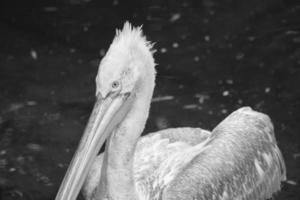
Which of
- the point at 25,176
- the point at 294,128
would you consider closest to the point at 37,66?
the point at 25,176

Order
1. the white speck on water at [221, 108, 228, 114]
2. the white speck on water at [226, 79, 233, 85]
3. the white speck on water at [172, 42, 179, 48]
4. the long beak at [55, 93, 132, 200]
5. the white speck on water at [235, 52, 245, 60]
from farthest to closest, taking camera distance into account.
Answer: the white speck on water at [172, 42, 179, 48] < the white speck on water at [235, 52, 245, 60] < the white speck on water at [226, 79, 233, 85] < the white speck on water at [221, 108, 228, 114] < the long beak at [55, 93, 132, 200]

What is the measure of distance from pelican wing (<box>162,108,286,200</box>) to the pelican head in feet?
2.23

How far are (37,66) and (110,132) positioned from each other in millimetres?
3314

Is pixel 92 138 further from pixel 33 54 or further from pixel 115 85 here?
pixel 33 54

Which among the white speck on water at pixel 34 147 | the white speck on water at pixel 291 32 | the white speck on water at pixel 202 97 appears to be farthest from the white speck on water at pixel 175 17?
the white speck on water at pixel 34 147

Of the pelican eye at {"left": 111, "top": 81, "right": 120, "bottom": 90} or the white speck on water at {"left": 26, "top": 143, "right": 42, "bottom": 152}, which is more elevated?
the pelican eye at {"left": 111, "top": 81, "right": 120, "bottom": 90}

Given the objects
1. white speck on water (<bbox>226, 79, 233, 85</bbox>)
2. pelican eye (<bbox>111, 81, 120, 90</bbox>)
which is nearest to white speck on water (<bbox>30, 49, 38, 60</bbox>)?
white speck on water (<bbox>226, 79, 233, 85</bbox>)

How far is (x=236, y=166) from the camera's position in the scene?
5273 millimetres

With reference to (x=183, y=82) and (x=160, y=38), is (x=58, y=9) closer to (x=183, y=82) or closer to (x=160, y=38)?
(x=160, y=38)

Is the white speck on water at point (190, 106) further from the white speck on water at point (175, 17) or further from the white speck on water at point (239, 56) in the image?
the white speck on water at point (175, 17)

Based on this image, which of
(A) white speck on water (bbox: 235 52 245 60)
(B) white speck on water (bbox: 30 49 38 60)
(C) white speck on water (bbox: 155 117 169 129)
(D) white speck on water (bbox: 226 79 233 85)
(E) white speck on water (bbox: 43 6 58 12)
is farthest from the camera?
(E) white speck on water (bbox: 43 6 58 12)

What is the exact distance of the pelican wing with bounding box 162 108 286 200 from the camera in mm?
4941

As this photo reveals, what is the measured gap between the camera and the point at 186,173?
4992mm

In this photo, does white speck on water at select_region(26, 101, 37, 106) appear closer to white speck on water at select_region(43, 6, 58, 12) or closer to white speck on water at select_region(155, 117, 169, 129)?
white speck on water at select_region(155, 117, 169, 129)
